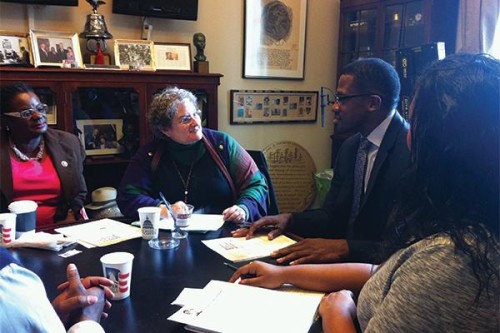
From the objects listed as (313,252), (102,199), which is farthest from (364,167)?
(102,199)

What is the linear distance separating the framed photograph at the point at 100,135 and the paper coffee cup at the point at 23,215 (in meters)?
1.27

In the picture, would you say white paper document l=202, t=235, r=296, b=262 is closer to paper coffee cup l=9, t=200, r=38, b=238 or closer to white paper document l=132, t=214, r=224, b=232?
white paper document l=132, t=214, r=224, b=232

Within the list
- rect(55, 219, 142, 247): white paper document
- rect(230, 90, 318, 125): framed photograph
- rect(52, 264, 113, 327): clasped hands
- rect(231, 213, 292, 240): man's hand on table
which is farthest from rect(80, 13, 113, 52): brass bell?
rect(52, 264, 113, 327): clasped hands

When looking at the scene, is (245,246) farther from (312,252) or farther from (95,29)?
(95,29)

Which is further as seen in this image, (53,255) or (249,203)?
(249,203)

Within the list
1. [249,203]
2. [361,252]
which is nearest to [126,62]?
[249,203]

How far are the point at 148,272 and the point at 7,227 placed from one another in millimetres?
543

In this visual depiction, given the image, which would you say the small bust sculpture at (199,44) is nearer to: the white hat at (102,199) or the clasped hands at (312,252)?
the white hat at (102,199)

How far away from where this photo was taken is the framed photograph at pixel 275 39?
11.0ft

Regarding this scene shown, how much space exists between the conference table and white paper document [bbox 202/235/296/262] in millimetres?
32

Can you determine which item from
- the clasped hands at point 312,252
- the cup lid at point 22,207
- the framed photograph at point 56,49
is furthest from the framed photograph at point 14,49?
the clasped hands at point 312,252

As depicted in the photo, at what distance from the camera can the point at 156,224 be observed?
4.93 ft

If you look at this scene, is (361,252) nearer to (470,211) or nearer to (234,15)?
(470,211)

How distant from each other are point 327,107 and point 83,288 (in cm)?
319
